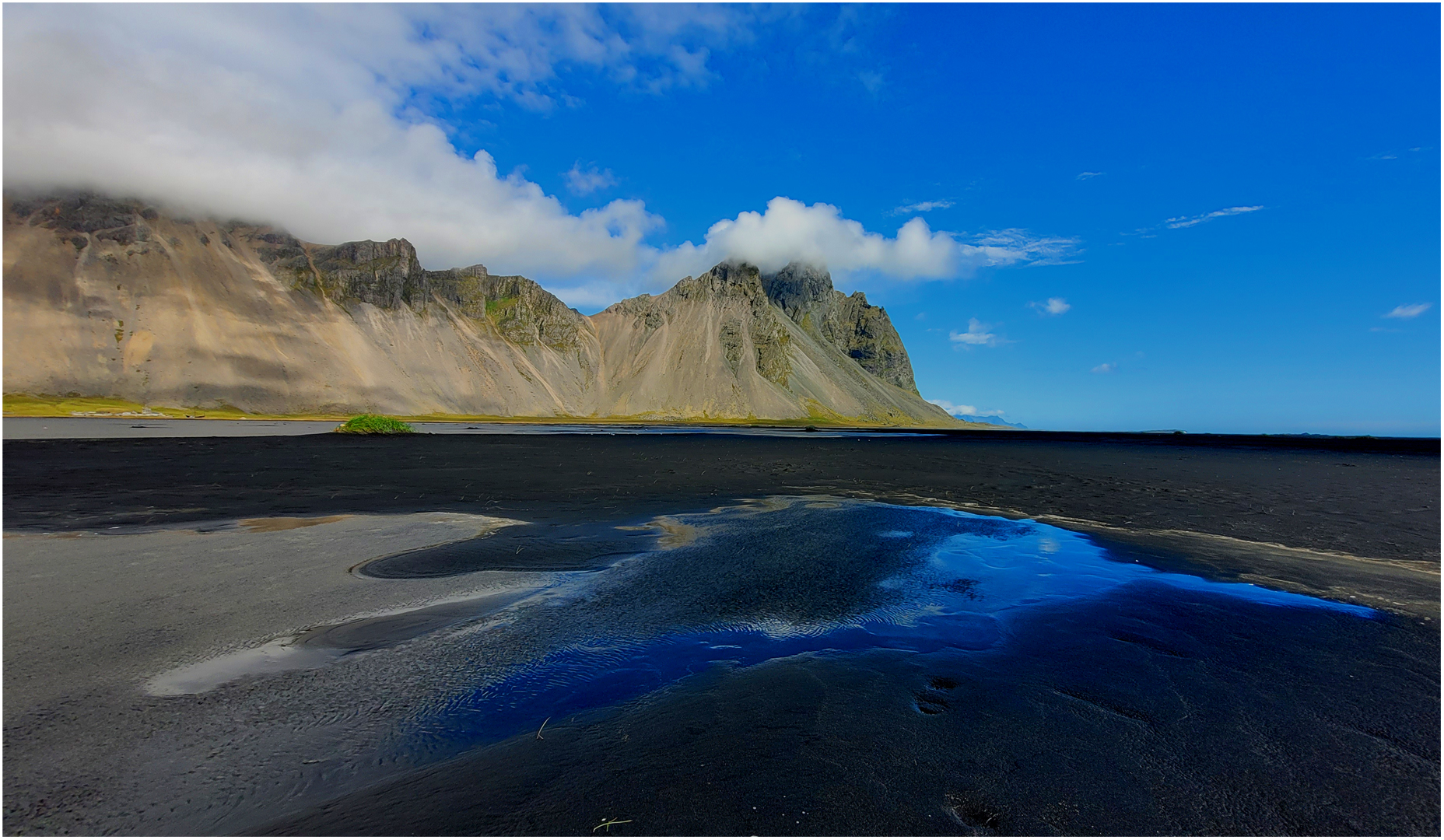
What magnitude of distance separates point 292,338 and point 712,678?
7102 inches

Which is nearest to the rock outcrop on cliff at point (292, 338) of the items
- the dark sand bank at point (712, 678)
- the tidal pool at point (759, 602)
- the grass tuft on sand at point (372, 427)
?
the grass tuft on sand at point (372, 427)

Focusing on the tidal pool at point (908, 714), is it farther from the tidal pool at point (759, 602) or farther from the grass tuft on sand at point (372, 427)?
the grass tuft on sand at point (372, 427)

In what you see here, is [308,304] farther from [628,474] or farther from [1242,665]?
[1242,665]

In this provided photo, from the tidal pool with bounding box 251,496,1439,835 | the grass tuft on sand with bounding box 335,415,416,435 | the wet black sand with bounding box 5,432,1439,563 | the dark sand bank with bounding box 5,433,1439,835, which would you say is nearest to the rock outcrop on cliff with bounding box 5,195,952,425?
the grass tuft on sand with bounding box 335,415,416,435

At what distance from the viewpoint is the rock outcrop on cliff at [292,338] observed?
13000 centimetres

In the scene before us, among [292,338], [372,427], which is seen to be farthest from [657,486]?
[292,338]

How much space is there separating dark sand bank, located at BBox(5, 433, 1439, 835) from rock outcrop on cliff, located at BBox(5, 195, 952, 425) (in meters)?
154

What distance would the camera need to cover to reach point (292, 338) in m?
150

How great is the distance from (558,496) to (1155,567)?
1782 centimetres

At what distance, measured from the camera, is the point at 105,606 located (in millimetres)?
8391

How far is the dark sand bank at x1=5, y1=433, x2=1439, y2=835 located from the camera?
440 cm

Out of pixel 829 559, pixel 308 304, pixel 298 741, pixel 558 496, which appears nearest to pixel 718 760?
pixel 298 741

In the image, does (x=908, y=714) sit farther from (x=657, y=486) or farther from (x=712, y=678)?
(x=657, y=486)

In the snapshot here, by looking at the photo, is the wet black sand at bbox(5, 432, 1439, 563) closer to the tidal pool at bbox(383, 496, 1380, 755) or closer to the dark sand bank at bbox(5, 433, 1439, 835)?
the dark sand bank at bbox(5, 433, 1439, 835)
